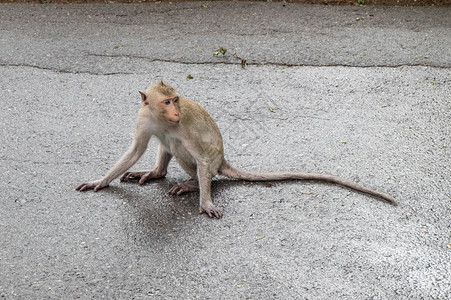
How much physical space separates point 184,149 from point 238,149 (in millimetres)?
911

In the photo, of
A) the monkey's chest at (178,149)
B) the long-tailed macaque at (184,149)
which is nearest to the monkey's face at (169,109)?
the long-tailed macaque at (184,149)

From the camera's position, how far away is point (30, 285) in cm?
329

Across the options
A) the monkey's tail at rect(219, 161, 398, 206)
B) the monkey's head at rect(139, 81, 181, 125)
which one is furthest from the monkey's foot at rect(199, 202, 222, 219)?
the monkey's head at rect(139, 81, 181, 125)

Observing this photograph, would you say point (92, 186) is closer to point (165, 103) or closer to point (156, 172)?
point (156, 172)

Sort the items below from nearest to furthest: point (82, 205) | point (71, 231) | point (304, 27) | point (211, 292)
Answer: point (211, 292), point (71, 231), point (82, 205), point (304, 27)

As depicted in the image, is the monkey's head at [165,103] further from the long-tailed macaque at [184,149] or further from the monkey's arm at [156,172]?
the monkey's arm at [156,172]

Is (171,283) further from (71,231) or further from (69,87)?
(69,87)

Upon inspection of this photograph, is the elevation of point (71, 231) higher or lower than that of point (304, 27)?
lower

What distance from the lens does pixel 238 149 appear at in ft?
15.9

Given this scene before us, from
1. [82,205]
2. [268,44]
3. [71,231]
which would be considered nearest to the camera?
[71,231]

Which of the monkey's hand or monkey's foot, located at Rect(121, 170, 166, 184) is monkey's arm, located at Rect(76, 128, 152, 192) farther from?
monkey's foot, located at Rect(121, 170, 166, 184)

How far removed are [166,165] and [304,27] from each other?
368cm

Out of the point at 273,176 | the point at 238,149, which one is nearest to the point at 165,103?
the point at 273,176

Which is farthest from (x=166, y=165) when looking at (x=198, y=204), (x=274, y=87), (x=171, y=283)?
(x=274, y=87)
